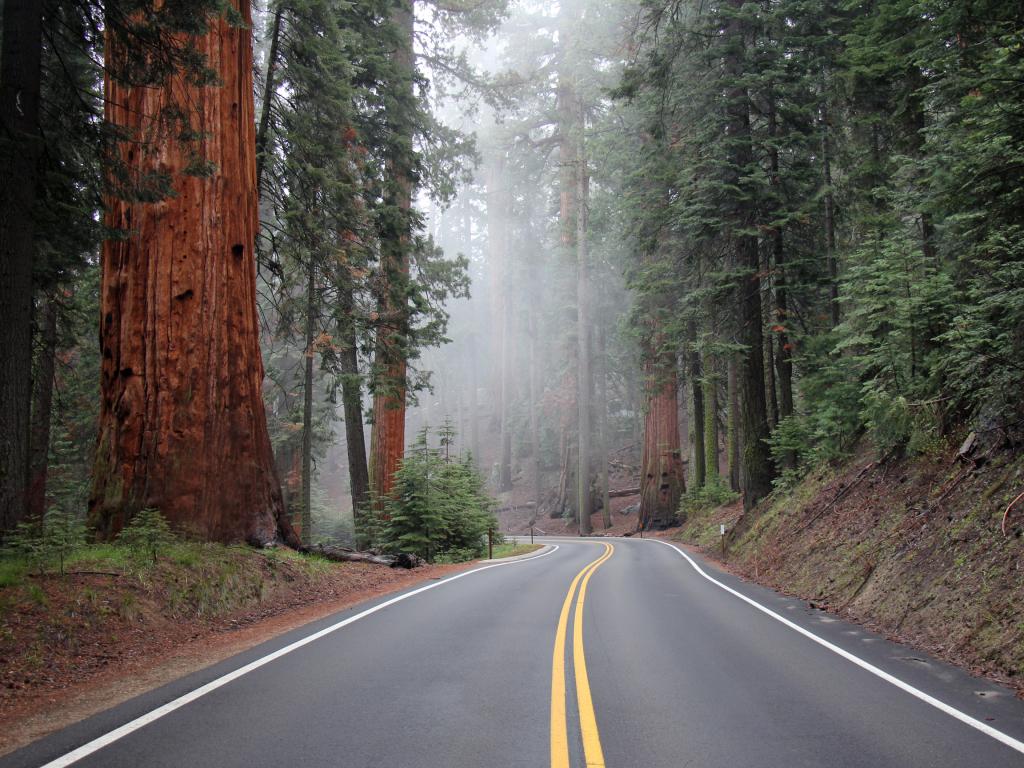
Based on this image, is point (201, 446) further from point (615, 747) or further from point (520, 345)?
point (520, 345)

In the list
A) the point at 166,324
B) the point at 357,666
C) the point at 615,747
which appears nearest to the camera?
the point at 615,747

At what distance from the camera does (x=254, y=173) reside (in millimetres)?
10844

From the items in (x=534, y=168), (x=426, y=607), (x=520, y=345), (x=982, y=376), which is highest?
(x=534, y=168)

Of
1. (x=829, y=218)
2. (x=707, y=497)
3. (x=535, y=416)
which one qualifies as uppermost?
(x=829, y=218)

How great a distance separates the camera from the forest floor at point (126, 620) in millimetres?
5398

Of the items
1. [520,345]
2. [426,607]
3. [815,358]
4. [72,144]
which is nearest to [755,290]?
[815,358]

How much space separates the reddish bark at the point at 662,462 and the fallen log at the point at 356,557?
1706 cm

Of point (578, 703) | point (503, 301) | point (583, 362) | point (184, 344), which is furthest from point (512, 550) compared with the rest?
point (503, 301)

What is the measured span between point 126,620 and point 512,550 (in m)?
17.7

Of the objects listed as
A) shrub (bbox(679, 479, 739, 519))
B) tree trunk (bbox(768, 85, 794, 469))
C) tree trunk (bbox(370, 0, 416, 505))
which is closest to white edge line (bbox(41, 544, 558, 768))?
tree trunk (bbox(370, 0, 416, 505))

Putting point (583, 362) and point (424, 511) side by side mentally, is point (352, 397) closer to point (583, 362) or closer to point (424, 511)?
point (424, 511)

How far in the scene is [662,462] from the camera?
100 feet

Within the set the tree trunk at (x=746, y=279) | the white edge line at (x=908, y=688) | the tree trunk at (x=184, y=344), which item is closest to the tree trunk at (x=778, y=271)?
the tree trunk at (x=746, y=279)

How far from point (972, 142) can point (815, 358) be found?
28.1 feet
